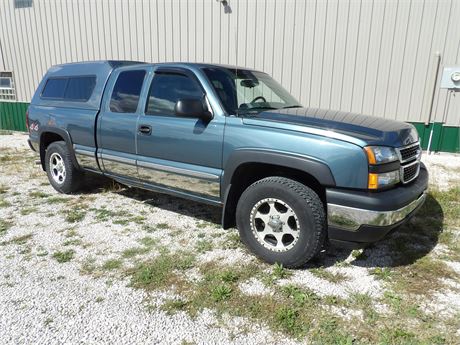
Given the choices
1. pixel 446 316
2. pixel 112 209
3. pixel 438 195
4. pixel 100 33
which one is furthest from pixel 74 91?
pixel 100 33

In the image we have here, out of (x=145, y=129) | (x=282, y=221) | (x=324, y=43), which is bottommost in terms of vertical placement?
(x=282, y=221)

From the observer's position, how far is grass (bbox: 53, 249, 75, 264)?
3.39 metres

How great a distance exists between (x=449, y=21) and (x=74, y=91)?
7.19 metres

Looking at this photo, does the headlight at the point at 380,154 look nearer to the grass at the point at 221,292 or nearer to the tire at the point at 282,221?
the tire at the point at 282,221

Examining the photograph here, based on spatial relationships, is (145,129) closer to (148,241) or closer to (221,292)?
(148,241)

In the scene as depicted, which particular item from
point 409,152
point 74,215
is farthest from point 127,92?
point 409,152

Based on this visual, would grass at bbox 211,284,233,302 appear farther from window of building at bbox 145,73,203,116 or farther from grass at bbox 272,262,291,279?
window of building at bbox 145,73,203,116

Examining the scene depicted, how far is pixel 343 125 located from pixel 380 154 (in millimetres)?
421

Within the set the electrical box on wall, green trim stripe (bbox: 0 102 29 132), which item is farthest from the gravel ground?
green trim stripe (bbox: 0 102 29 132)

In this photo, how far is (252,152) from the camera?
3.16 meters

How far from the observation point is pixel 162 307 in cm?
269

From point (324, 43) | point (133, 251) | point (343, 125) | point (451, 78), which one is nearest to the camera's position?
point (343, 125)

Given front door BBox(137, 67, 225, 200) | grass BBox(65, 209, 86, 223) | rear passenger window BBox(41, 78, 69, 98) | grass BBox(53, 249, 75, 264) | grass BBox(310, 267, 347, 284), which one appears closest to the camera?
grass BBox(310, 267, 347, 284)

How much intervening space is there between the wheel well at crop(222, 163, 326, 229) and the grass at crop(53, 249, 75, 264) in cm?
154
